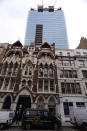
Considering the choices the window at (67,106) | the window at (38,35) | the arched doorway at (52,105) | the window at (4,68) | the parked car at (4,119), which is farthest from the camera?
the window at (38,35)

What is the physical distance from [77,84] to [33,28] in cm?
10282

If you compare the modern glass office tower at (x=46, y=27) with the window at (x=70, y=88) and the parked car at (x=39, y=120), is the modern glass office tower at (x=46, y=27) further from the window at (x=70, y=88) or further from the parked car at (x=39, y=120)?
the parked car at (x=39, y=120)

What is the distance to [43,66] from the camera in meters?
23.0

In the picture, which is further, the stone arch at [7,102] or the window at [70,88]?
the window at [70,88]

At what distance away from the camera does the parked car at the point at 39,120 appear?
1127cm

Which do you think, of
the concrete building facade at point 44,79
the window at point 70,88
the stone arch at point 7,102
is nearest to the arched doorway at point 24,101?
the concrete building facade at point 44,79

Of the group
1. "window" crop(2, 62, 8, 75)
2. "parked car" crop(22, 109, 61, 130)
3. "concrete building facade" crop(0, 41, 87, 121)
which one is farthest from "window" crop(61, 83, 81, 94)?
"window" crop(2, 62, 8, 75)

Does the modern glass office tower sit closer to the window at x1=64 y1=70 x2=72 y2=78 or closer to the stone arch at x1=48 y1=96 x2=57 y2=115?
the window at x1=64 y1=70 x2=72 y2=78

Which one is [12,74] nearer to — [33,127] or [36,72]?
[36,72]

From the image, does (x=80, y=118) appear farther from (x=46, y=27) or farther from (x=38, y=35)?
(x=46, y=27)

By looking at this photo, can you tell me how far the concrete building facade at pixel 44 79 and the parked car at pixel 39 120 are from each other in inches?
184

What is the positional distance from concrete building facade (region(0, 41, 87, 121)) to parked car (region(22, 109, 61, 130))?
466 cm

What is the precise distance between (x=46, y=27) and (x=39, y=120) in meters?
110

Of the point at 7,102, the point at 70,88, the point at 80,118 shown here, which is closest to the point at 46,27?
the point at 70,88
